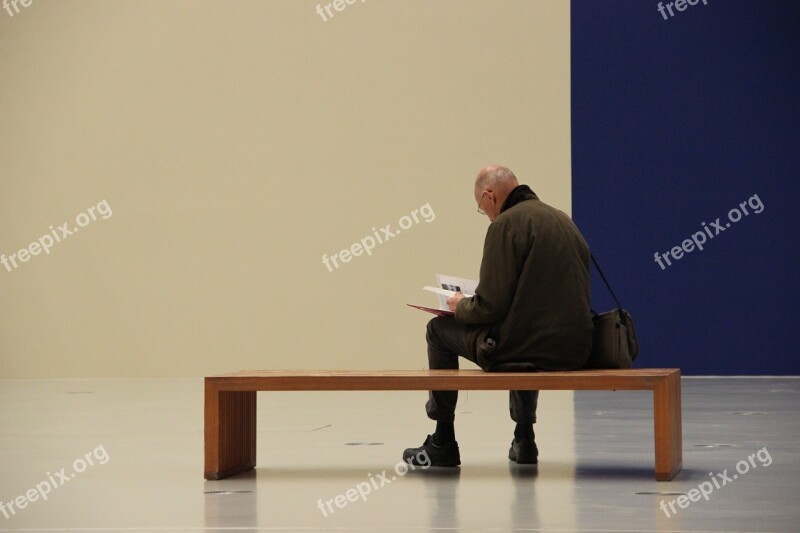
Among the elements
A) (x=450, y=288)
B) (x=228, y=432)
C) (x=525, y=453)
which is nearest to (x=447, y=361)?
(x=450, y=288)

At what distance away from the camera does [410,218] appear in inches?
351

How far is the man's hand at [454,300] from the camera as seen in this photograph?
3.92 metres

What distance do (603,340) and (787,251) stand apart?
511 cm

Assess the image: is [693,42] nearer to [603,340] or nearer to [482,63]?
[482,63]

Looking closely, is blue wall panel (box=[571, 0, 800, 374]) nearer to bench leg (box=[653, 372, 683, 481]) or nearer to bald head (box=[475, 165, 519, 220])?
bald head (box=[475, 165, 519, 220])

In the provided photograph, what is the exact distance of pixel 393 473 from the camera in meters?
3.87

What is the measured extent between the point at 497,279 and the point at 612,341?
436mm

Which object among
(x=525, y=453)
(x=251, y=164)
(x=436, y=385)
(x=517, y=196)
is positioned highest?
(x=251, y=164)

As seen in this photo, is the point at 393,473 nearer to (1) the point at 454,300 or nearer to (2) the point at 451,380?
(2) the point at 451,380

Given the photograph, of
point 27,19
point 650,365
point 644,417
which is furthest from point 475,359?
point 27,19

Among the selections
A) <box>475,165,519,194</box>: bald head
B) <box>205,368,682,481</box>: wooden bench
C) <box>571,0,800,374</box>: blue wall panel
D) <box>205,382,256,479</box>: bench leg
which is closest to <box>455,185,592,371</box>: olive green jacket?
<box>205,368,682,481</box>: wooden bench

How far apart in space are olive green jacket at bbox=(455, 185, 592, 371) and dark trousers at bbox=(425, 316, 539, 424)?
15cm

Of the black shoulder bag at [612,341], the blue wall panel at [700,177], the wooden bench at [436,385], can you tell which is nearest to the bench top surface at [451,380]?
the wooden bench at [436,385]

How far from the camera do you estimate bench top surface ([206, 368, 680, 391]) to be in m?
3.59
